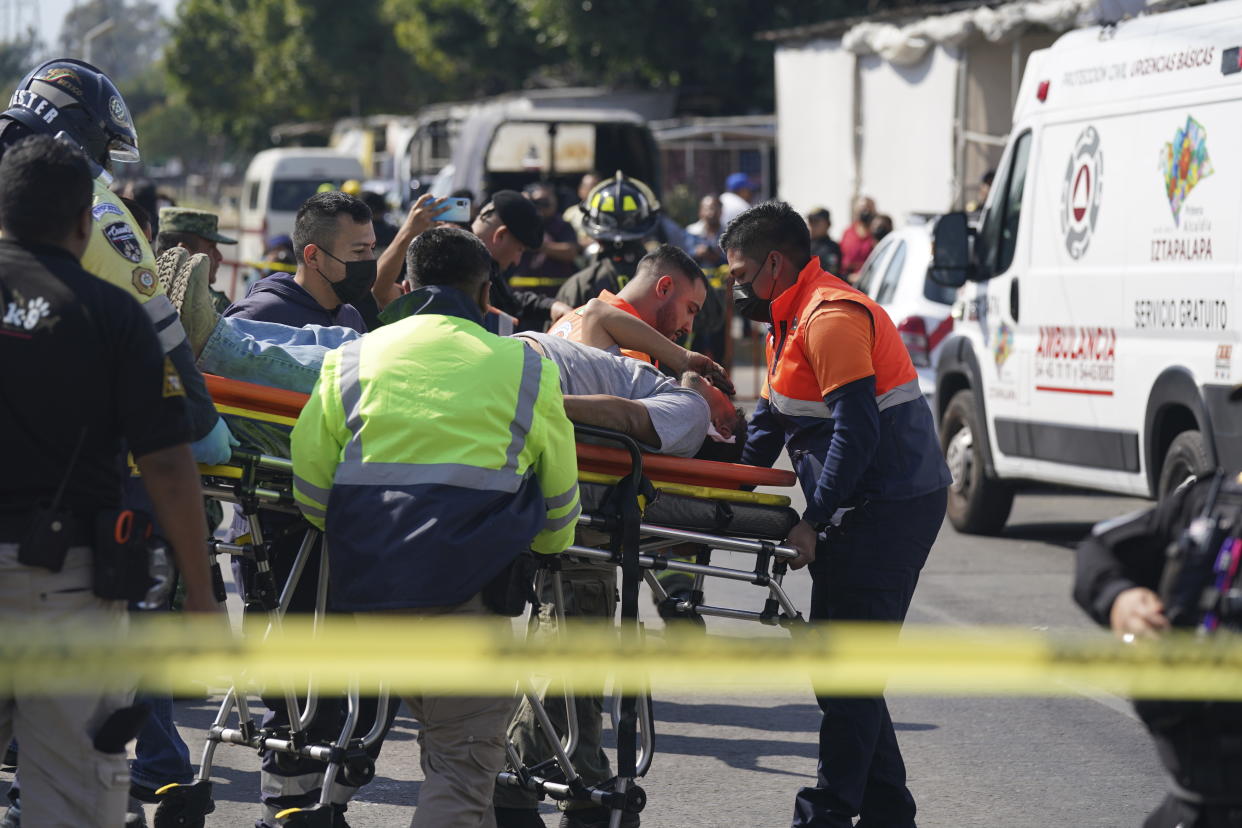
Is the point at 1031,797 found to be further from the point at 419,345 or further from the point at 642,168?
the point at 642,168

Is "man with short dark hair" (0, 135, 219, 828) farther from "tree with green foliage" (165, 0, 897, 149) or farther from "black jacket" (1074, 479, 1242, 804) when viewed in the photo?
"tree with green foliage" (165, 0, 897, 149)

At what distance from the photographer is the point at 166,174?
120 metres

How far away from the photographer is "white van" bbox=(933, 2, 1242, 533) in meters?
8.16

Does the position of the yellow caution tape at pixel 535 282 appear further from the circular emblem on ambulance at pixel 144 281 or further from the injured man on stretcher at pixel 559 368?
the circular emblem on ambulance at pixel 144 281

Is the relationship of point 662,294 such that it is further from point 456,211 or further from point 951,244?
point 951,244

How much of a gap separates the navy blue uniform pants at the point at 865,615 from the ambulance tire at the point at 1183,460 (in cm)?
343

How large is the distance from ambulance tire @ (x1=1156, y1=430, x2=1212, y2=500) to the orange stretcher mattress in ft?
12.8

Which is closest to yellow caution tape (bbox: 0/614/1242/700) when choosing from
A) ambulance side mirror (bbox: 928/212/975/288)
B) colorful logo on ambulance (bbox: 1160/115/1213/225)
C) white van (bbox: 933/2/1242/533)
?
white van (bbox: 933/2/1242/533)

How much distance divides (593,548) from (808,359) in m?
0.85

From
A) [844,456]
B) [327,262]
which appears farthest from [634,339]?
[327,262]

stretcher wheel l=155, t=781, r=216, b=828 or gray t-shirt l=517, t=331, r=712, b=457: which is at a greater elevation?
gray t-shirt l=517, t=331, r=712, b=457

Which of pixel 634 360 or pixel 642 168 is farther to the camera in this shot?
pixel 642 168

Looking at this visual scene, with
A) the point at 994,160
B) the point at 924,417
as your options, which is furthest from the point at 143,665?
the point at 994,160

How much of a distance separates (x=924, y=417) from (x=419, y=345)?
1.74m
